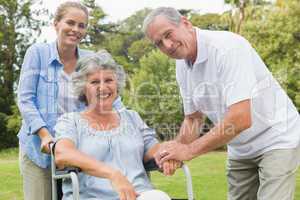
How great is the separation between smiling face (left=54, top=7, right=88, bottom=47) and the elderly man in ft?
1.71

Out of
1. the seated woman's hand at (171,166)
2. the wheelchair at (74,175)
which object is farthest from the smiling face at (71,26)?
the seated woman's hand at (171,166)

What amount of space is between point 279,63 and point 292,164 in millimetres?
12666

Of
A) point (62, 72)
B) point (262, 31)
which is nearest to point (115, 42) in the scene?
point (262, 31)

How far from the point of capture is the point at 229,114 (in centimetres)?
218

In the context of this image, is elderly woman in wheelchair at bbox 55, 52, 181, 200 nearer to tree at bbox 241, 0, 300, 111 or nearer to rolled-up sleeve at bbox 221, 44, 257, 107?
rolled-up sleeve at bbox 221, 44, 257, 107

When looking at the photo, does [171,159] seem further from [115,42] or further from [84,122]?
[115,42]

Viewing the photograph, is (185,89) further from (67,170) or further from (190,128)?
(67,170)

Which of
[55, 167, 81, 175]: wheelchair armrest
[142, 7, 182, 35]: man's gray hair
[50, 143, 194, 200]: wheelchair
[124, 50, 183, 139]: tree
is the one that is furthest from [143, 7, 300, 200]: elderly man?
[124, 50, 183, 139]: tree

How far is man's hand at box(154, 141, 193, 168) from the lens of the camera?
90.4 inches

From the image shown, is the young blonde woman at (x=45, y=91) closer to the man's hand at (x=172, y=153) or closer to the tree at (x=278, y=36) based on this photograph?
the man's hand at (x=172, y=153)

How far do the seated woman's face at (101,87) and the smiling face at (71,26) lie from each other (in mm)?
377

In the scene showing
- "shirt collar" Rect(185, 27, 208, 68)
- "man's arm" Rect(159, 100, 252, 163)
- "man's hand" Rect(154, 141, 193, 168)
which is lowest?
"man's hand" Rect(154, 141, 193, 168)

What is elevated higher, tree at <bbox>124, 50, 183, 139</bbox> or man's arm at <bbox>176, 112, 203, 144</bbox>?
man's arm at <bbox>176, 112, 203, 144</bbox>

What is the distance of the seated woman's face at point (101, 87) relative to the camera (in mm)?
2441
